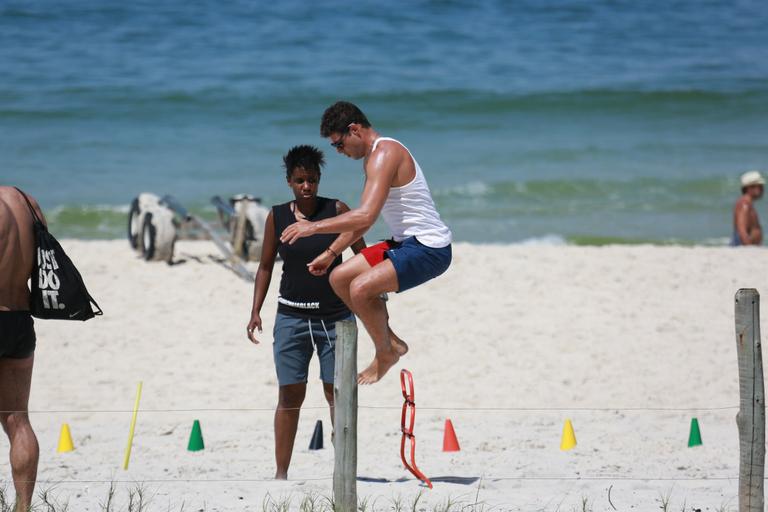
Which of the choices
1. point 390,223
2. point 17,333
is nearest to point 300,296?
point 390,223

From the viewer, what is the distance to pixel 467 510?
16.8ft

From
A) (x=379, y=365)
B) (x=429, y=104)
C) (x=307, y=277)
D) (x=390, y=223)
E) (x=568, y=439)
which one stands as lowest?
(x=568, y=439)

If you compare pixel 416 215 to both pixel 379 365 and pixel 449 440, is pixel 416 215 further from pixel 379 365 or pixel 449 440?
pixel 449 440

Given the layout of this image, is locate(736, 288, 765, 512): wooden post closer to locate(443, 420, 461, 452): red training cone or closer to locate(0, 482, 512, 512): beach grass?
locate(0, 482, 512, 512): beach grass

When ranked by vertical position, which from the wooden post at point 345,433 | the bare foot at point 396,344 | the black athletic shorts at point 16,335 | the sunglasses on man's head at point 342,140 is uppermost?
the sunglasses on man's head at point 342,140

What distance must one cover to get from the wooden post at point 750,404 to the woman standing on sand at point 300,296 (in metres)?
2.10

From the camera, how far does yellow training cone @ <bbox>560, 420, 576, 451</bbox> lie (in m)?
6.98

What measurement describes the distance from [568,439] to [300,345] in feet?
7.19

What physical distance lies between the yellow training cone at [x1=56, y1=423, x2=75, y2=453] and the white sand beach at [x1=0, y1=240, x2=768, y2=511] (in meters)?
0.10

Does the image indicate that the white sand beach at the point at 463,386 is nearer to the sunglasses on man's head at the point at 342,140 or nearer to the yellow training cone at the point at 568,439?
the yellow training cone at the point at 568,439

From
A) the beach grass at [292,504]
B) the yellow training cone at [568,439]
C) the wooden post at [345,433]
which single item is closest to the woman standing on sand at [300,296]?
the beach grass at [292,504]

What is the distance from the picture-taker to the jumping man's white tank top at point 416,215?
17.2 feet

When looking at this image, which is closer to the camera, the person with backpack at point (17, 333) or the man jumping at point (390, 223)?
the person with backpack at point (17, 333)

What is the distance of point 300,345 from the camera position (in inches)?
227
